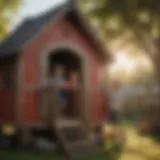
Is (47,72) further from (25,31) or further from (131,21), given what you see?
(131,21)

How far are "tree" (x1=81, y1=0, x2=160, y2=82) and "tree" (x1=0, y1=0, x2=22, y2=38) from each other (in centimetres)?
151

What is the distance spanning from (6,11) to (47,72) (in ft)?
8.76

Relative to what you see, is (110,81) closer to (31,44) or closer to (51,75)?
(51,75)

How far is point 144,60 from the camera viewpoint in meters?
7.98

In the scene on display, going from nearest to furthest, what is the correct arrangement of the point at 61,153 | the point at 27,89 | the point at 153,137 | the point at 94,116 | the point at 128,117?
the point at 61,153 < the point at 27,89 < the point at 94,116 < the point at 153,137 < the point at 128,117

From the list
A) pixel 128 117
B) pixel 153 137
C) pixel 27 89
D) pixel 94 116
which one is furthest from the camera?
pixel 128 117

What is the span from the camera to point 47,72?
7285 millimetres

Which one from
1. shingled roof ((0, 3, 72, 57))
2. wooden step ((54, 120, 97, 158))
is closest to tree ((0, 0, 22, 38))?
shingled roof ((0, 3, 72, 57))

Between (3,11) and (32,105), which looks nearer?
(32,105)

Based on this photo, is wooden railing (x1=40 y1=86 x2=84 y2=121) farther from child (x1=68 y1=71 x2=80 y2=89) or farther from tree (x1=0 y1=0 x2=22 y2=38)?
tree (x1=0 y1=0 x2=22 y2=38)

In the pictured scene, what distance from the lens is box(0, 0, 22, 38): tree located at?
28.3ft

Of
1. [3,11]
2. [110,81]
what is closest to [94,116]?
[110,81]

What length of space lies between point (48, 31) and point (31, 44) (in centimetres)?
39

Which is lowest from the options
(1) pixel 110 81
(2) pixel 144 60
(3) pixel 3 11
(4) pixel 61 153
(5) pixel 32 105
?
(4) pixel 61 153
